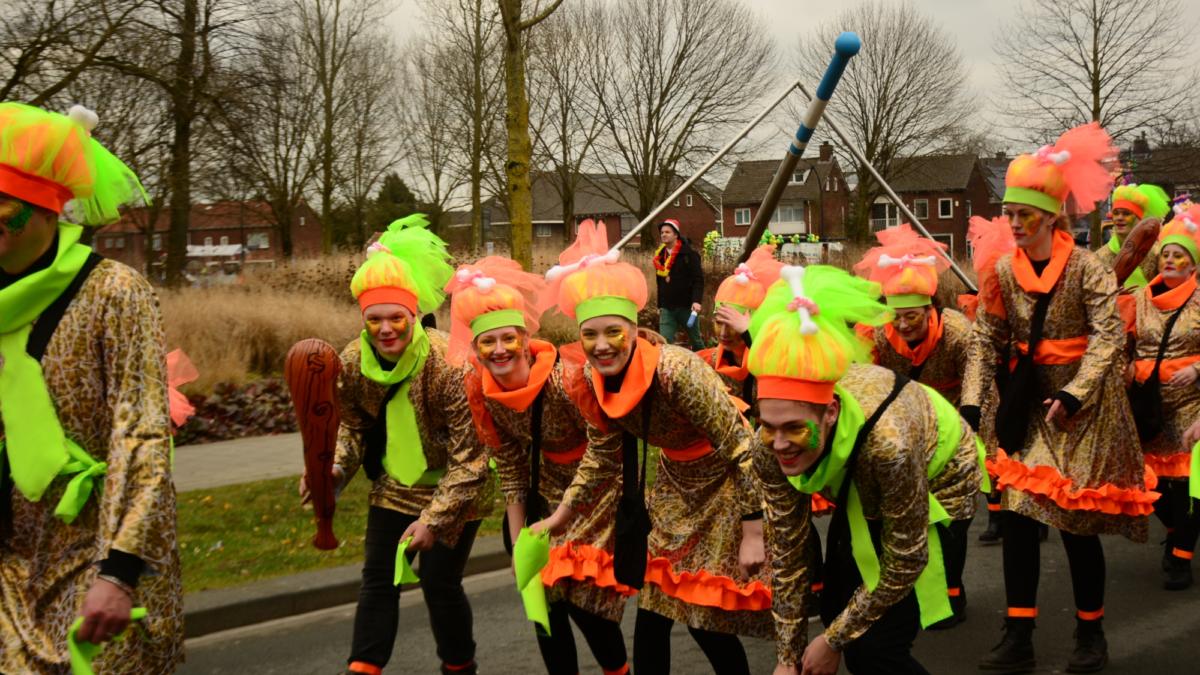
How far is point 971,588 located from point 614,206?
7138cm

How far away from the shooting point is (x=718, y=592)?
3451 mm

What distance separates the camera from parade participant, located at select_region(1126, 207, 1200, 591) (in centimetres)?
584

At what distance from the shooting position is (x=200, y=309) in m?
13.1

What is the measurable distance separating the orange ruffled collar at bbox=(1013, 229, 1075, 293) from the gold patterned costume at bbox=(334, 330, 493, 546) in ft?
8.65

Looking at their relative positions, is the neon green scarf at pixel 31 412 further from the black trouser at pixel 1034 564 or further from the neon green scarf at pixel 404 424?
the black trouser at pixel 1034 564

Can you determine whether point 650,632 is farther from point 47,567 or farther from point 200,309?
point 200,309

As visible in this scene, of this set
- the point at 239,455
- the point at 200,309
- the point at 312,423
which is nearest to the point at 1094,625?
the point at 312,423

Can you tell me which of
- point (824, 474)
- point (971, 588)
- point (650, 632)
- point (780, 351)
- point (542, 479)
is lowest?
point (971, 588)

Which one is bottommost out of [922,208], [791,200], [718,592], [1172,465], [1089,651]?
[1089,651]

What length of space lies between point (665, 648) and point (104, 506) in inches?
80.6

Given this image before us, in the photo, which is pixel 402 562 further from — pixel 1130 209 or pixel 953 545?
pixel 1130 209

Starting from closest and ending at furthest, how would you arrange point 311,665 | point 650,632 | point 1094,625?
point 650,632
point 1094,625
point 311,665

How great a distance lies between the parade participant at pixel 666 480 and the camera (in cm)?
347

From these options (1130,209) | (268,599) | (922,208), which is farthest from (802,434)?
(922,208)
